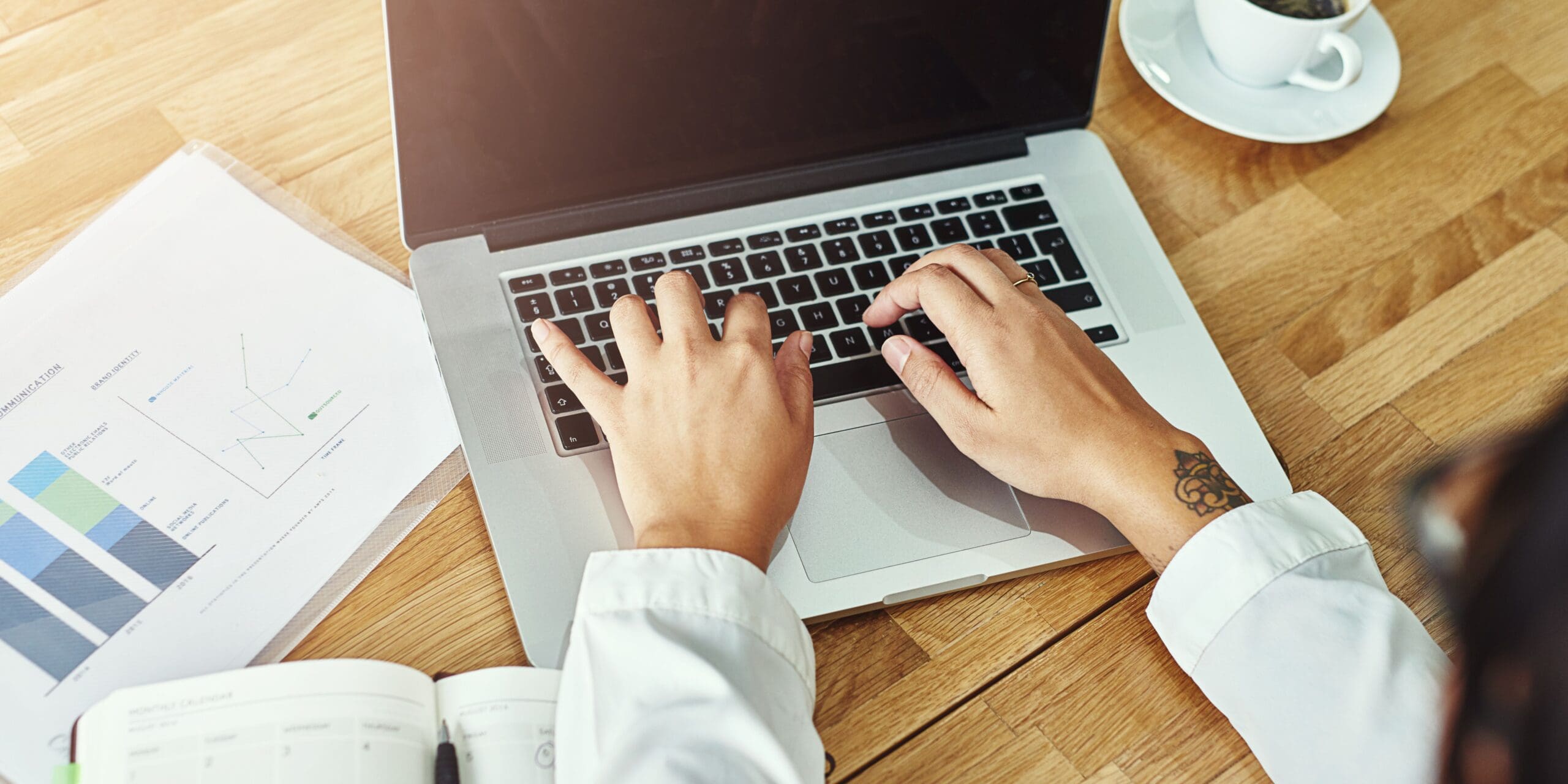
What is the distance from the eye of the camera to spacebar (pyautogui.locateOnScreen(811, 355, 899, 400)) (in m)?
0.74

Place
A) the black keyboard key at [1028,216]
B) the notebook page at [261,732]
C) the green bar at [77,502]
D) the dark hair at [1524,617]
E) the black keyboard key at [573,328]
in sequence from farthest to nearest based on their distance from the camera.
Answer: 1. the black keyboard key at [1028,216]
2. the black keyboard key at [573,328]
3. the green bar at [77,502]
4. the notebook page at [261,732]
5. the dark hair at [1524,617]

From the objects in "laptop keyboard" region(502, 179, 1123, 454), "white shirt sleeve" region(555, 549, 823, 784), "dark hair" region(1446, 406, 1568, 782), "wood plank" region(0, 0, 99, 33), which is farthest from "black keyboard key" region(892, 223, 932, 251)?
"wood plank" region(0, 0, 99, 33)

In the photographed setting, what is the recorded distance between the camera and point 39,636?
1.98 ft

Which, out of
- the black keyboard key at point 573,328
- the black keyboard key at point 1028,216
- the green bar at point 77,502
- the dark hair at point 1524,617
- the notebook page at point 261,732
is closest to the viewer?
the dark hair at point 1524,617

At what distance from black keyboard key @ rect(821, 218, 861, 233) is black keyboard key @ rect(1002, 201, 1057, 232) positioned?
4.7 inches

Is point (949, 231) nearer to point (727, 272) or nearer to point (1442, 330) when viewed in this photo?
point (727, 272)

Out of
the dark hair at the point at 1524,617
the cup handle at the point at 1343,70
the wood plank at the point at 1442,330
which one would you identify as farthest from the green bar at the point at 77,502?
the cup handle at the point at 1343,70

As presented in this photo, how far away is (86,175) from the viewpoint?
2.68 feet

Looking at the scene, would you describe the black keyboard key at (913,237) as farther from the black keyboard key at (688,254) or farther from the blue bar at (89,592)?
the blue bar at (89,592)

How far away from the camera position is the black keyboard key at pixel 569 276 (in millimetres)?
766

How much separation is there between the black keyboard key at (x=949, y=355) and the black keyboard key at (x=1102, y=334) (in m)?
0.10

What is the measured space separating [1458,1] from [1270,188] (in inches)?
13.2

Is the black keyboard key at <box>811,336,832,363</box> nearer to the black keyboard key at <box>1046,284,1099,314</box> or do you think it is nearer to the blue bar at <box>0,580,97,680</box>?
the black keyboard key at <box>1046,284,1099,314</box>

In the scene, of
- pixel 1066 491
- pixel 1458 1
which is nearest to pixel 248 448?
pixel 1066 491
